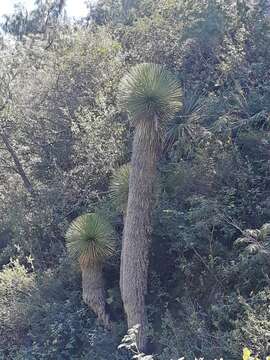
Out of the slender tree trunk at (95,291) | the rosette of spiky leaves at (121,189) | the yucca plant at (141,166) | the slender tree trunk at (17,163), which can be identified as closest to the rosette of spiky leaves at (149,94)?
the yucca plant at (141,166)

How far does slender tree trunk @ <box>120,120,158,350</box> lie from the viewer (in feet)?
27.5

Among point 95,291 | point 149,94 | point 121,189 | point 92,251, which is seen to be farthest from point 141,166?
point 95,291

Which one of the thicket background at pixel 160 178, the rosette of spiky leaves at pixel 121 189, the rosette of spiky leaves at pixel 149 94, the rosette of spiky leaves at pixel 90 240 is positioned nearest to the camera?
the thicket background at pixel 160 178

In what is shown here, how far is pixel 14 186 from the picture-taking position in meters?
13.7

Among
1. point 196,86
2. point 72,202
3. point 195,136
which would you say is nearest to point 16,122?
point 72,202

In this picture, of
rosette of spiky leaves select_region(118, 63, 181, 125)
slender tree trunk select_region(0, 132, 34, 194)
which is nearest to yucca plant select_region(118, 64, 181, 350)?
rosette of spiky leaves select_region(118, 63, 181, 125)

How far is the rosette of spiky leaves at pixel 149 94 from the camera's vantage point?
8.19 m

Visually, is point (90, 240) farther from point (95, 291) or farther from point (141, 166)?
point (141, 166)

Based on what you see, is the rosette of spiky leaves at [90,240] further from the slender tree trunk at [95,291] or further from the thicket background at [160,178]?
the thicket background at [160,178]

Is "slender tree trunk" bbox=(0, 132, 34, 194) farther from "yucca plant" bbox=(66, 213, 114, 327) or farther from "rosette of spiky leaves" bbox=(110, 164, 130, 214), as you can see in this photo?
"yucca plant" bbox=(66, 213, 114, 327)

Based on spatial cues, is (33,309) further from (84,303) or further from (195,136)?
(195,136)

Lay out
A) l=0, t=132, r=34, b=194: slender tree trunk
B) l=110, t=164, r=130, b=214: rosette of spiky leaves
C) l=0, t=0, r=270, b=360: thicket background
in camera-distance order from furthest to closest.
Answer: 1. l=0, t=132, r=34, b=194: slender tree trunk
2. l=110, t=164, r=130, b=214: rosette of spiky leaves
3. l=0, t=0, r=270, b=360: thicket background

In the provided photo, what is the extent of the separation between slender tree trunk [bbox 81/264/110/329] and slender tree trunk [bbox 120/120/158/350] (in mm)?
567

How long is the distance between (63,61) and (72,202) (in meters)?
3.88
